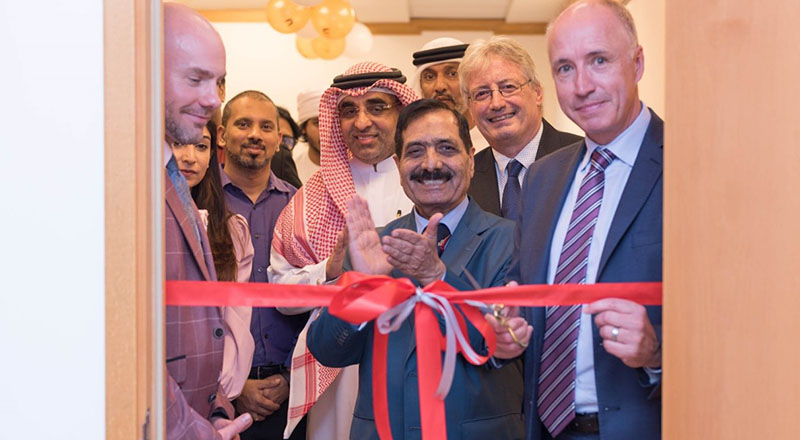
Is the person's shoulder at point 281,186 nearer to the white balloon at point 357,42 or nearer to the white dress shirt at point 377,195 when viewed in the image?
the white dress shirt at point 377,195

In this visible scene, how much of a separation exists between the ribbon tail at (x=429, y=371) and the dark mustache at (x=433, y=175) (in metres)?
0.74

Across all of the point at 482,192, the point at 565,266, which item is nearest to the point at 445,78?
the point at 482,192

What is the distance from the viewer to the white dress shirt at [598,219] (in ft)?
6.81

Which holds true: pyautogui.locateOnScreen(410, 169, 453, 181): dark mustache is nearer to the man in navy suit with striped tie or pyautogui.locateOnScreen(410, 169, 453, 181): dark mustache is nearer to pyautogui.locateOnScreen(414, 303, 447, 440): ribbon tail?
the man in navy suit with striped tie

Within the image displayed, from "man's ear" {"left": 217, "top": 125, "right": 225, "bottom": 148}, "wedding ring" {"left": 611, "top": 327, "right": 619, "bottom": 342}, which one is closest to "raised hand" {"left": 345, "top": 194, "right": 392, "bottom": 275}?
"wedding ring" {"left": 611, "top": 327, "right": 619, "bottom": 342}

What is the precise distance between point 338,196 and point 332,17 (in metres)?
2.84

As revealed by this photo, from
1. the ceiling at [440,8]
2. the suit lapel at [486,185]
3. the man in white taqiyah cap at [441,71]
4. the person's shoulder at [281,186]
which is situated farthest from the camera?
the ceiling at [440,8]
